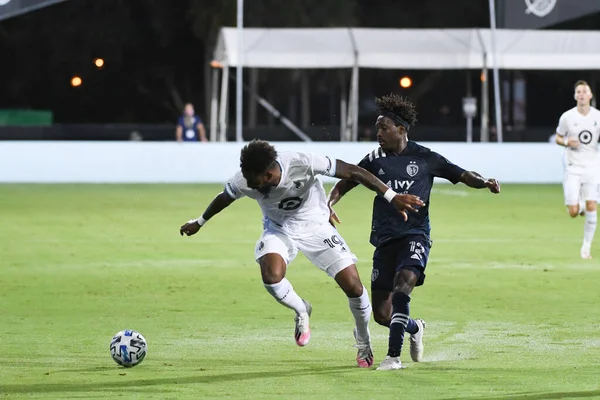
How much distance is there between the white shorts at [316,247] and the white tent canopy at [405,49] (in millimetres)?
31051

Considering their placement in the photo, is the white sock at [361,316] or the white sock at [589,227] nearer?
the white sock at [361,316]

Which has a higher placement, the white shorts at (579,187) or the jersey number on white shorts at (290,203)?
the jersey number on white shorts at (290,203)

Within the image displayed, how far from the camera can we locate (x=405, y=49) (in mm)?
43438

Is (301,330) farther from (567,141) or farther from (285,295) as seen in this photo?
(567,141)

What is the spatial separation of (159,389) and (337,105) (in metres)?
52.1

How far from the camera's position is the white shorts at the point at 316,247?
9273 millimetres

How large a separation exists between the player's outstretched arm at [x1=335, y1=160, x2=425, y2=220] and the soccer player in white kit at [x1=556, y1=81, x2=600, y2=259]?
8773mm

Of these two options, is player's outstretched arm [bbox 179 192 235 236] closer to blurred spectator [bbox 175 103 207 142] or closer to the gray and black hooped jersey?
the gray and black hooped jersey

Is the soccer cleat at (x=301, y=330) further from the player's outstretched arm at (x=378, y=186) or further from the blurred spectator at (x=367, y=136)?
the blurred spectator at (x=367, y=136)

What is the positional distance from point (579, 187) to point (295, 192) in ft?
31.2

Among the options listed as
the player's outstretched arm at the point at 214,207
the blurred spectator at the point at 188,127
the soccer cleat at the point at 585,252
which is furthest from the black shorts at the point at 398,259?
the blurred spectator at the point at 188,127

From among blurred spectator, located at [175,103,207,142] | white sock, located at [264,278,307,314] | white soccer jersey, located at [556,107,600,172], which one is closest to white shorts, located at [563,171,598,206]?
white soccer jersey, located at [556,107,600,172]

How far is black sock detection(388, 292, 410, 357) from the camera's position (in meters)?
8.86

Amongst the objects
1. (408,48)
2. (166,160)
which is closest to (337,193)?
(166,160)
